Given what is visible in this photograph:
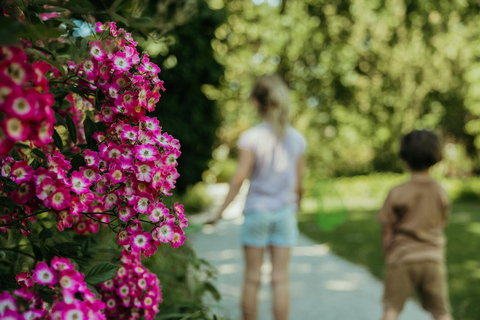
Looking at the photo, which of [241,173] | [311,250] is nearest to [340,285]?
[311,250]

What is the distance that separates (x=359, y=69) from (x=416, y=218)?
13.2ft

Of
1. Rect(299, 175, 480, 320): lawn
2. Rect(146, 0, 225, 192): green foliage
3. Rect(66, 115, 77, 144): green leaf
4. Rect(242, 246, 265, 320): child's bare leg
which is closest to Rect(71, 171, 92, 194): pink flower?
Rect(66, 115, 77, 144): green leaf

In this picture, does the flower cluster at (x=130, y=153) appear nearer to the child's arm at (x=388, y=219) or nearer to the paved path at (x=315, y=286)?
the paved path at (x=315, y=286)

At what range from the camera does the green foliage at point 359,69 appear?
640 centimetres

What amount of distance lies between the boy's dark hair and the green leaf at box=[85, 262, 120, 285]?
2.36 meters

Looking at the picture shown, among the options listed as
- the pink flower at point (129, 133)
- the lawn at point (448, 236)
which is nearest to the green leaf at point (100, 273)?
the pink flower at point (129, 133)

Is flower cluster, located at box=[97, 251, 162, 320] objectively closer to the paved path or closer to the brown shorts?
the paved path

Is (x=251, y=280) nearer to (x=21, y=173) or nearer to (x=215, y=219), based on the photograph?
(x=215, y=219)

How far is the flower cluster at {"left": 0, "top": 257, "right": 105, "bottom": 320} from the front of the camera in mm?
1116

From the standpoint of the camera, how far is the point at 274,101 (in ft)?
11.6

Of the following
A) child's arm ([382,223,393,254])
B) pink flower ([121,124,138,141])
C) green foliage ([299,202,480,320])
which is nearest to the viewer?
pink flower ([121,124,138,141])

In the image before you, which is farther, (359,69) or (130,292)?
(359,69)

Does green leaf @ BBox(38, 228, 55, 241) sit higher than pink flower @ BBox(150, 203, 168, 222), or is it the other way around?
pink flower @ BBox(150, 203, 168, 222)

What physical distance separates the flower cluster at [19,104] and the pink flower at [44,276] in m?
0.37
